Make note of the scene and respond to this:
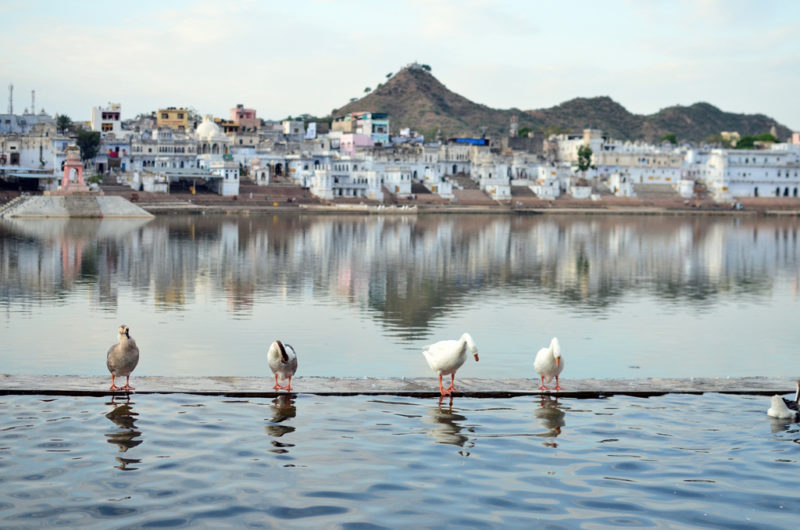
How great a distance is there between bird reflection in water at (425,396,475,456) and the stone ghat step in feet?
2.45

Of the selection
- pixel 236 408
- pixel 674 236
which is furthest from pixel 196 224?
pixel 236 408

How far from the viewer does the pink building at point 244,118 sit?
11612 centimetres

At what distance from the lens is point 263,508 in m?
7.72

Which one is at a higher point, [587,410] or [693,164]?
[693,164]

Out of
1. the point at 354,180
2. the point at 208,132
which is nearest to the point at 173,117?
the point at 208,132

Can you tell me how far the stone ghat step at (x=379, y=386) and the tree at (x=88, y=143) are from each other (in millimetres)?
84932

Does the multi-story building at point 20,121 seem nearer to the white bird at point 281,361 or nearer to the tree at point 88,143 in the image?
the tree at point 88,143

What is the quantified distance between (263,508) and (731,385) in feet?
22.6

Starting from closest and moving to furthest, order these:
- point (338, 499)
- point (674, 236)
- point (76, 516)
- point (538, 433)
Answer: point (76, 516), point (338, 499), point (538, 433), point (674, 236)

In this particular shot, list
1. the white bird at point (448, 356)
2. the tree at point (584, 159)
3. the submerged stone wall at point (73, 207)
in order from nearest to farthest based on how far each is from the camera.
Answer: the white bird at point (448, 356) < the submerged stone wall at point (73, 207) < the tree at point (584, 159)

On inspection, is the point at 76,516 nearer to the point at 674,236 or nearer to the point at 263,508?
the point at 263,508

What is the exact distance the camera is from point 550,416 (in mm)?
10805

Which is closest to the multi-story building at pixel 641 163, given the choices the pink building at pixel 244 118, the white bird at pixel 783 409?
the pink building at pixel 244 118

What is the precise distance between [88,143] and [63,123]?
1463 cm
